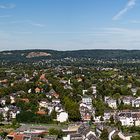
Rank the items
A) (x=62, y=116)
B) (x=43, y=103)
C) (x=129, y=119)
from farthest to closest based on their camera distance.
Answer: (x=43, y=103) → (x=62, y=116) → (x=129, y=119)

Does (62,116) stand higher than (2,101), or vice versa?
(2,101)

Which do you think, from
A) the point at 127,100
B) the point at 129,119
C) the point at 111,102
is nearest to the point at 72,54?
the point at 127,100

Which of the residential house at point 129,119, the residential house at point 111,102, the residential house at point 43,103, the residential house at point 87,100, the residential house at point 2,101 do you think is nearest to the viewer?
the residential house at point 129,119

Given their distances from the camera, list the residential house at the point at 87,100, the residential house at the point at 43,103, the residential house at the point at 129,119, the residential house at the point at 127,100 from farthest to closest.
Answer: the residential house at the point at 127,100 → the residential house at the point at 87,100 → the residential house at the point at 43,103 → the residential house at the point at 129,119

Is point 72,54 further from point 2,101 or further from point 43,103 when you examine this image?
point 43,103

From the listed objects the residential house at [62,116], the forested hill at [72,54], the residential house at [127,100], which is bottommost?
the residential house at [62,116]

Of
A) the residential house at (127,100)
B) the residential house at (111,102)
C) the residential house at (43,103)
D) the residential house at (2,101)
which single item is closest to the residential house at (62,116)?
the residential house at (43,103)

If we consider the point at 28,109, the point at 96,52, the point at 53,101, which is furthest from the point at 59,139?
the point at 96,52

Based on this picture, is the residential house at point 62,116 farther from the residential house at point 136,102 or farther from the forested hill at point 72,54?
the forested hill at point 72,54

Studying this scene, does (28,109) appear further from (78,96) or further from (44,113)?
(78,96)

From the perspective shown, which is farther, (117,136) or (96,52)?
(96,52)

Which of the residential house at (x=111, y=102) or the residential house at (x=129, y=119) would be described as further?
the residential house at (x=111, y=102)
